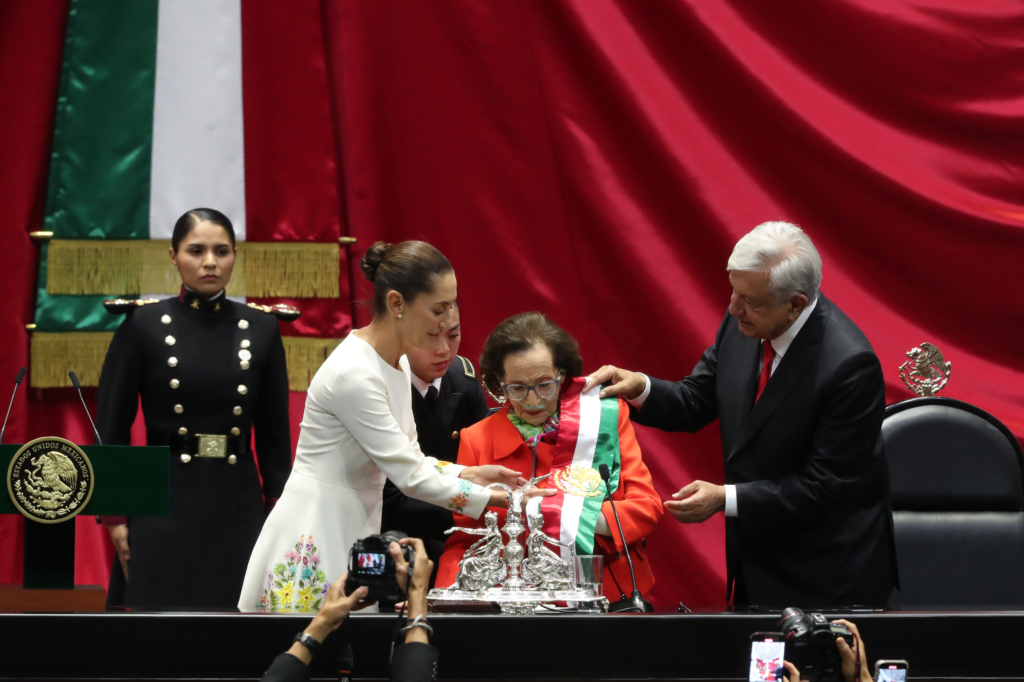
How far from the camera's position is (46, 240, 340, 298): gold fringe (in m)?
3.32

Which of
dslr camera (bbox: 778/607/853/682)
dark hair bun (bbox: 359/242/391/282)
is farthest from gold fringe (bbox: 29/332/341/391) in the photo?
dslr camera (bbox: 778/607/853/682)

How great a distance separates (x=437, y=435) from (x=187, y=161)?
1469 millimetres

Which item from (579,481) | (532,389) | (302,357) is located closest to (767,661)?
(579,481)

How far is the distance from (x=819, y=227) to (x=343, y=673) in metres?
2.60

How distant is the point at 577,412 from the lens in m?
2.30

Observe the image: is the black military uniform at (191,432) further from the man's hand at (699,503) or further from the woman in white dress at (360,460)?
the man's hand at (699,503)

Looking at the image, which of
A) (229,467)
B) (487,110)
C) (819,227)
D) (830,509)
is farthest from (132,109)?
(830,509)

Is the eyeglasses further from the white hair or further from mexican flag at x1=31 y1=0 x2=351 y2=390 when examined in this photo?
mexican flag at x1=31 y1=0 x2=351 y2=390

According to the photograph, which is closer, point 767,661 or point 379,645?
point 767,661

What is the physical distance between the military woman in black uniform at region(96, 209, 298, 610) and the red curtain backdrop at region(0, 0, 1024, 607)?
29.9 inches

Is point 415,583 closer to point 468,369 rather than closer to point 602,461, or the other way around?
point 602,461

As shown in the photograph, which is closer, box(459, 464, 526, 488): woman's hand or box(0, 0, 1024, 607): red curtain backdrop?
box(459, 464, 526, 488): woman's hand

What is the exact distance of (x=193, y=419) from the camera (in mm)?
2680

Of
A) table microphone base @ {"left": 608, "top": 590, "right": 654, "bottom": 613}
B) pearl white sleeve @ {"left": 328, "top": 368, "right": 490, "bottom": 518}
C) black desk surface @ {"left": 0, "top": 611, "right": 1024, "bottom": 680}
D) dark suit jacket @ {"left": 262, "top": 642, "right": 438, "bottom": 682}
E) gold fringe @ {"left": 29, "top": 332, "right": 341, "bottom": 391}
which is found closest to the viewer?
dark suit jacket @ {"left": 262, "top": 642, "right": 438, "bottom": 682}
